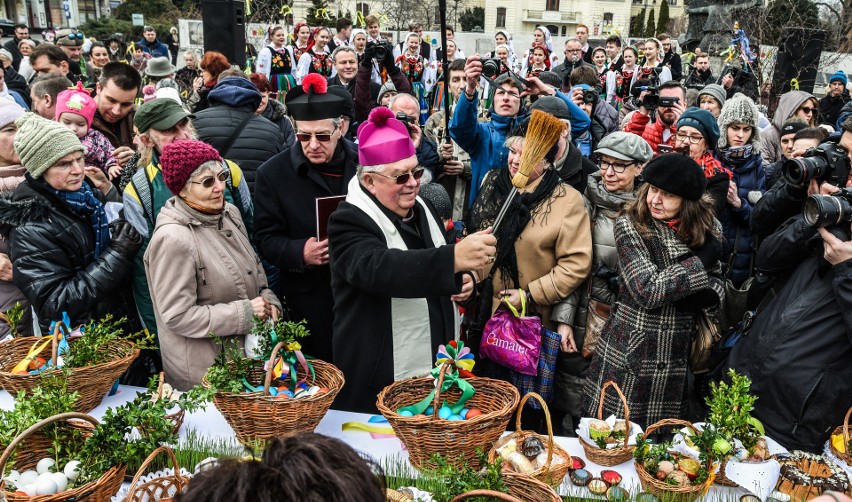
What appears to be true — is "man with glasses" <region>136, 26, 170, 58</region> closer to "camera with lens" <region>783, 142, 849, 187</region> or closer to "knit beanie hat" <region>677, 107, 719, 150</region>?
"knit beanie hat" <region>677, 107, 719, 150</region>

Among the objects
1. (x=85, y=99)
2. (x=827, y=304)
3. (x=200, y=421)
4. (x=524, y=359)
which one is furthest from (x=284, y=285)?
(x=827, y=304)

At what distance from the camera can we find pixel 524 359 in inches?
122

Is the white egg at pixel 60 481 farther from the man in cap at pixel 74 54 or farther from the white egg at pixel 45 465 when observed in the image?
the man in cap at pixel 74 54

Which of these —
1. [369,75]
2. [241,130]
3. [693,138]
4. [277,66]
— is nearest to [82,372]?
[241,130]

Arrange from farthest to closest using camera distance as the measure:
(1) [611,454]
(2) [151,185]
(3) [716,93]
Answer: (3) [716,93]
(2) [151,185]
(1) [611,454]

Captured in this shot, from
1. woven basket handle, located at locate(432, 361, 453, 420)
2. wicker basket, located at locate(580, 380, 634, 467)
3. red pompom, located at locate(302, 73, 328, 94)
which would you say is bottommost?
wicker basket, located at locate(580, 380, 634, 467)

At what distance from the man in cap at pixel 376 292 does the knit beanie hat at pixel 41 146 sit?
54.9 inches

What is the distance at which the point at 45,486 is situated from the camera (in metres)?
1.85

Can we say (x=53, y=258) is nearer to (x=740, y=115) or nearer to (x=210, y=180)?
(x=210, y=180)

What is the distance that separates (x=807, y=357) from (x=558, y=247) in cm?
116

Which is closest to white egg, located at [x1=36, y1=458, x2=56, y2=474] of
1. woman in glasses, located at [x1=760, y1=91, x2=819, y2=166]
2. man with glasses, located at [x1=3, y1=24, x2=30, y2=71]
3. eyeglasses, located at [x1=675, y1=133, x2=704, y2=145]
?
eyeglasses, located at [x1=675, y1=133, x2=704, y2=145]

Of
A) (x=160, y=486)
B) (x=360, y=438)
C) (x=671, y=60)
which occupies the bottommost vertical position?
(x=360, y=438)

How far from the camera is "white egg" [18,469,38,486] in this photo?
1960 millimetres

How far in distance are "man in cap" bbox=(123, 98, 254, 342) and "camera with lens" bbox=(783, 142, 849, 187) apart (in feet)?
8.71
